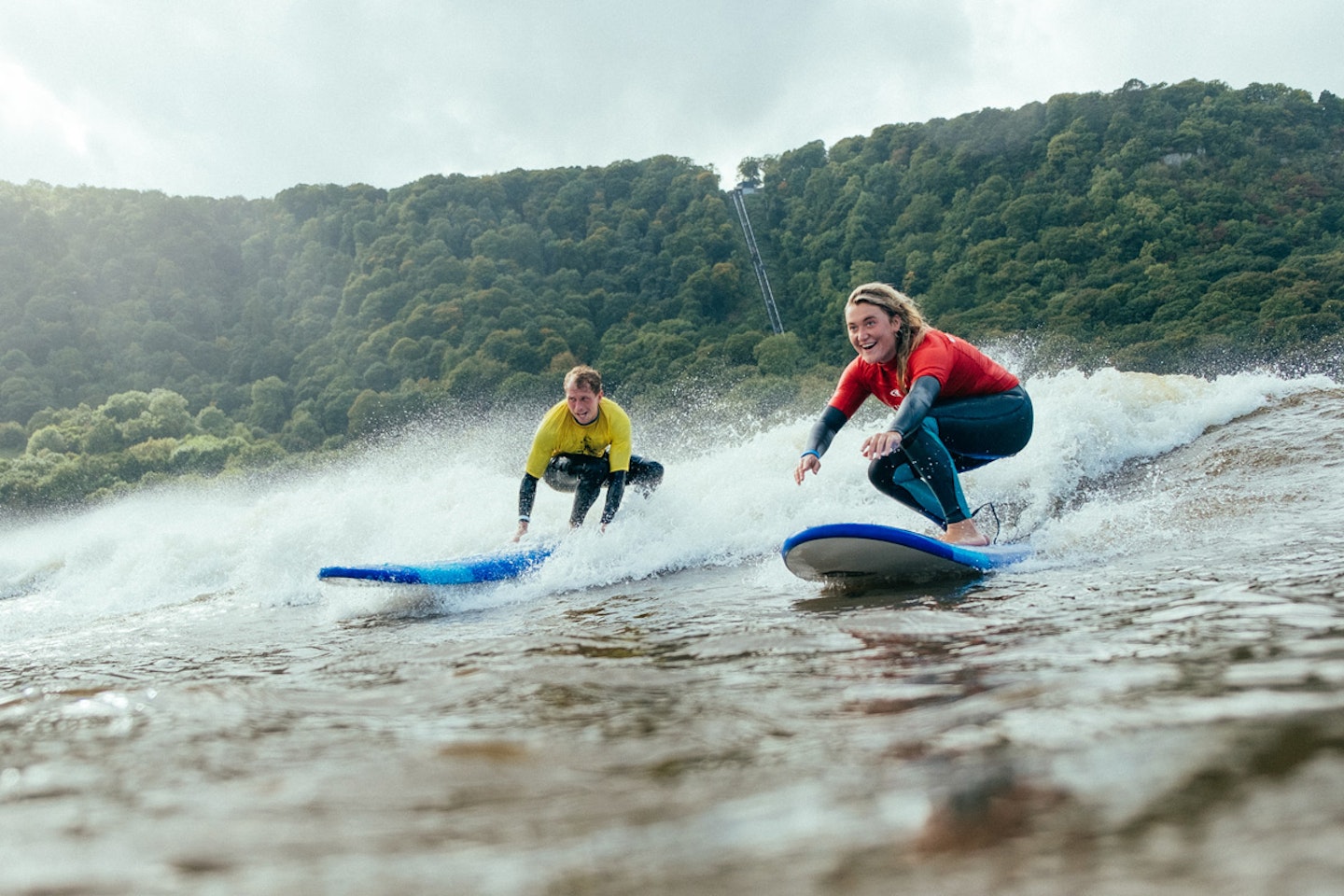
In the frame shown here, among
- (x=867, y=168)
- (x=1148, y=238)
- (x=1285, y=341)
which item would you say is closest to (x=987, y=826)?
(x=1285, y=341)

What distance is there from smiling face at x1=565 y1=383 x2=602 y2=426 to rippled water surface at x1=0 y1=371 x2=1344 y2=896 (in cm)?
208

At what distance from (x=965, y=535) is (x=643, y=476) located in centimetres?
339

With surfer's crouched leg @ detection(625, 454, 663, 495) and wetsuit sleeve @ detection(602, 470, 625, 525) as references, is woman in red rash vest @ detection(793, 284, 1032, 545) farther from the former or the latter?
surfer's crouched leg @ detection(625, 454, 663, 495)

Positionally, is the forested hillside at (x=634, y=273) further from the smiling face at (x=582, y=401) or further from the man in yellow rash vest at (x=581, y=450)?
the smiling face at (x=582, y=401)

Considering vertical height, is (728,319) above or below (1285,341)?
above

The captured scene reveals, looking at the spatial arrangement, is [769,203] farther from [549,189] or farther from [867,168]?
[549,189]

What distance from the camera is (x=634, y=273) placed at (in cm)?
6091

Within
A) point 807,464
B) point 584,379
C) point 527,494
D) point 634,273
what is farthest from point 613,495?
point 634,273

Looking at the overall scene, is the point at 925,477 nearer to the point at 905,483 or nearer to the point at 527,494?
the point at 905,483

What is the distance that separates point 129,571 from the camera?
368 inches

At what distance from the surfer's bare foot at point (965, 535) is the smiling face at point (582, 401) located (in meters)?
2.82

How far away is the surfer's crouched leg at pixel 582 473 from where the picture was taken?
6.70m

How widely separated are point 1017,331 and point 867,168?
21.2 metres

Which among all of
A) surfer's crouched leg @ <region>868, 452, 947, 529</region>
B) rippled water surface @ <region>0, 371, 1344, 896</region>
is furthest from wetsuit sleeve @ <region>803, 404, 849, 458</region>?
rippled water surface @ <region>0, 371, 1344, 896</region>
